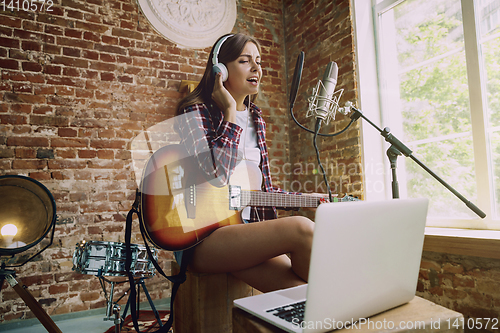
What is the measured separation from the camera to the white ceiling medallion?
2699 mm

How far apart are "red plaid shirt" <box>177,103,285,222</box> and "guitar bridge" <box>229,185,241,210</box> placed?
0.14ft

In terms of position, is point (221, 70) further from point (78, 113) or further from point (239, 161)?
point (78, 113)

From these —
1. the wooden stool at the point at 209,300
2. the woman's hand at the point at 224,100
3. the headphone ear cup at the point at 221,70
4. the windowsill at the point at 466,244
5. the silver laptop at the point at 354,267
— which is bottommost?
the wooden stool at the point at 209,300

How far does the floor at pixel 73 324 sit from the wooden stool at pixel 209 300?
1.07 meters

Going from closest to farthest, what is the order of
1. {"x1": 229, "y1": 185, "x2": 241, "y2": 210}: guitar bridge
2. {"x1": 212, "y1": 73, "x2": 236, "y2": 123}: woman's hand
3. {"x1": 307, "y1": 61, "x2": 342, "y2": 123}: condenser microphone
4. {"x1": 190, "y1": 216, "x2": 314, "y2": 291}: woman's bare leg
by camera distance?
1. {"x1": 190, "y1": 216, "x2": 314, "y2": 291}: woman's bare leg
2. {"x1": 307, "y1": 61, "x2": 342, "y2": 123}: condenser microphone
3. {"x1": 229, "y1": 185, "x2": 241, "y2": 210}: guitar bridge
4. {"x1": 212, "y1": 73, "x2": 236, "y2": 123}: woman's hand

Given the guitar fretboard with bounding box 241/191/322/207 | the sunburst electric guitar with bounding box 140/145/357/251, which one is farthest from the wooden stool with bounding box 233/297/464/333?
the guitar fretboard with bounding box 241/191/322/207

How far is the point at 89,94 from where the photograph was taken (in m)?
2.44

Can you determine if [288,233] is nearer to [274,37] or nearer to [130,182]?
[130,182]

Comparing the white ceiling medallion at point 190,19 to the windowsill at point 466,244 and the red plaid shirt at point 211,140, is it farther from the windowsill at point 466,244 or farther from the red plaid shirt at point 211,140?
the windowsill at point 466,244

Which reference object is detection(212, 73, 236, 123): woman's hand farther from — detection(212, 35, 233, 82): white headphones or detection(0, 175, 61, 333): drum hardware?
detection(0, 175, 61, 333): drum hardware

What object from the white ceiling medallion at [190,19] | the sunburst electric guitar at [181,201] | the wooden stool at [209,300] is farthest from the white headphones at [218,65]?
the white ceiling medallion at [190,19]

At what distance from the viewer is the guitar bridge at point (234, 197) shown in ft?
4.33

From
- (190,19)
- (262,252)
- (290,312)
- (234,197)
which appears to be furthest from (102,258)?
(190,19)

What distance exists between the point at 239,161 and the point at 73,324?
170cm
